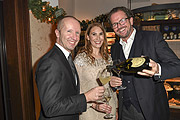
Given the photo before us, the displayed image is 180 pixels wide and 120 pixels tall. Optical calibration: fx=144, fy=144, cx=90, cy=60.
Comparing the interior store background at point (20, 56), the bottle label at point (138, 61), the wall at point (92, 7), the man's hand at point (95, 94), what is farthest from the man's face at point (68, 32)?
the wall at point (92, 7)

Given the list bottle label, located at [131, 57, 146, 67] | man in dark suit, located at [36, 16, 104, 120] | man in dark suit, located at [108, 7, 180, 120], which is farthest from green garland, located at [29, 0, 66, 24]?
bottle label, located at [131, 57, 146, 67]

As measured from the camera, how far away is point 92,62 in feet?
7.01

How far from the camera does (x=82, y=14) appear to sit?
6.79 meters

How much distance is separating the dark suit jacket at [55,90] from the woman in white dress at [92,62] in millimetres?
821

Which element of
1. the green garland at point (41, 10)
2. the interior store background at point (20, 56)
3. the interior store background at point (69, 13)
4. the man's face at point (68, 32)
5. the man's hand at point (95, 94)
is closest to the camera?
the man's hand at point (95, 94)

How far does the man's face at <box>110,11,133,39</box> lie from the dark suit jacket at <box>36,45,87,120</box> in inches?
37.8

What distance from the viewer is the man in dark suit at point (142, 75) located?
154 centimetres

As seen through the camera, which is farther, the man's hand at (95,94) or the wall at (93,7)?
the wall at (93,7)

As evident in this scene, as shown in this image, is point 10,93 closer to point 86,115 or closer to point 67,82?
point 86,115

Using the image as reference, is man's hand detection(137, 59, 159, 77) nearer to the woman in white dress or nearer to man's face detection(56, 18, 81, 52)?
man's face detection(56, 18, 81, 52)

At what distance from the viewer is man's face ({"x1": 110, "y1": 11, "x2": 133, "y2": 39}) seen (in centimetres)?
183

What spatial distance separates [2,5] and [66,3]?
381 centimetres

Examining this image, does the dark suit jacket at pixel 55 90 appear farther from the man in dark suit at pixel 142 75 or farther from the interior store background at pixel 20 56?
the interior store background at pixel 20 56

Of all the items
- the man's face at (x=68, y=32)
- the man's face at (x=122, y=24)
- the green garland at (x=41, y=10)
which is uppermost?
the green garland at (x=41, y=10)
